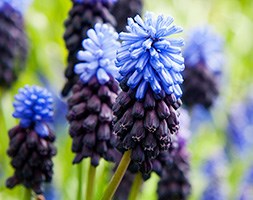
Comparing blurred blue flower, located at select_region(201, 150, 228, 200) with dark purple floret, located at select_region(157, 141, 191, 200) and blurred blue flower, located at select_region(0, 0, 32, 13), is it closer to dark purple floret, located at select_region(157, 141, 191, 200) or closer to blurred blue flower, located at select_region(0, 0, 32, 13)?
dark purple floret, located at select_region(157, 141, 191, 200)

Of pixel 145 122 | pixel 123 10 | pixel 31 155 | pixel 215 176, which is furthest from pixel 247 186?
pixel 145 122

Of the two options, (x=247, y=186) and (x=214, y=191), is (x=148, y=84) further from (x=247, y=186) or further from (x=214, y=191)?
(x=247, y=186)

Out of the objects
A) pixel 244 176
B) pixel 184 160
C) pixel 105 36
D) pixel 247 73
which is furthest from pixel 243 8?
pixel 105 36

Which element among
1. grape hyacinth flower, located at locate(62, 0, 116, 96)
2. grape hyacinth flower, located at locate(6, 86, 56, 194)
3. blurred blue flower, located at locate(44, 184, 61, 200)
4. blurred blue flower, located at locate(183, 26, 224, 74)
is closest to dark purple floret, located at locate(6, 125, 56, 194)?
grape hyacinth flower, located at locate(6, 86, 56, 194)

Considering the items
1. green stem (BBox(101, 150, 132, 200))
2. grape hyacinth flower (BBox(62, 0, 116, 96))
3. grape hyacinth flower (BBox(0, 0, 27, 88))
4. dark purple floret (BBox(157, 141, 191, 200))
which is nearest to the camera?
green stem (BBox(101, 150, 132, 200))

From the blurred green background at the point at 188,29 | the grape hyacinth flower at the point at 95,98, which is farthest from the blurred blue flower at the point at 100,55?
the blurred green background at the point at 188,29
